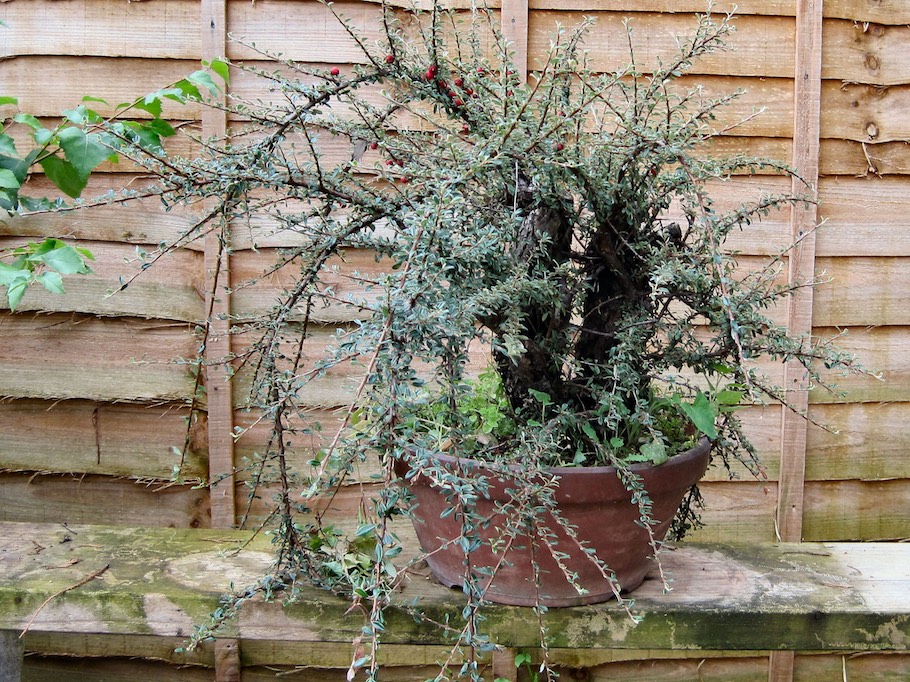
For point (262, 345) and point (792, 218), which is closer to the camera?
point (262, 345)

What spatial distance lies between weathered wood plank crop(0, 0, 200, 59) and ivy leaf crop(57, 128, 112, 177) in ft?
2.48

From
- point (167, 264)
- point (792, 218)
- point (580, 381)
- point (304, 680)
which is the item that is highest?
point (792, 218)

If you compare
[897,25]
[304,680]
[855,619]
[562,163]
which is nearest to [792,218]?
[897,25]

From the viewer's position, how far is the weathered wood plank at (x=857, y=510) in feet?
7.13

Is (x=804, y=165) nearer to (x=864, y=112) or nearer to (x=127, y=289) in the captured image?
(x=864, y=112)

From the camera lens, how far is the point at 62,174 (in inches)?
57.1

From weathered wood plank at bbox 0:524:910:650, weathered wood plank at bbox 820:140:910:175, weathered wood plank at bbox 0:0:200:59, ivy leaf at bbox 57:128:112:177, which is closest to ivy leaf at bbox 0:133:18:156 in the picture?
ivy leaf at bbox 57:128:112:177

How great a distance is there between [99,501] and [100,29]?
3.71 feet

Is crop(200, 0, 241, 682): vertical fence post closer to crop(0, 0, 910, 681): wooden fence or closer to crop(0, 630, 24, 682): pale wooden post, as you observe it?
crop(0, 0, 910, 681): wooden fence

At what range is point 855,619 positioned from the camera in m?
1.14

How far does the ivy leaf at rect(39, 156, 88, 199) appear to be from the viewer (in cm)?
144

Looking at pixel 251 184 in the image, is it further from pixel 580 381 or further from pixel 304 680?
pixel 304 680

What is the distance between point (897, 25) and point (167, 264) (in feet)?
6.16

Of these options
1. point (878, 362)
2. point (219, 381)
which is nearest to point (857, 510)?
point (878, 362)
